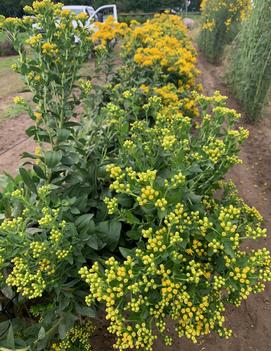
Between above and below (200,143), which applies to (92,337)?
below

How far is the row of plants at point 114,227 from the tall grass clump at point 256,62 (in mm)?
4517

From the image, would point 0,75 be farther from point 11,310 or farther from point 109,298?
point 109,298

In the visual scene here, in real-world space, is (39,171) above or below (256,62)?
above

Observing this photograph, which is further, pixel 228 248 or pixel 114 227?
pixel 114 227

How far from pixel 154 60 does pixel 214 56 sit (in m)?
9.33

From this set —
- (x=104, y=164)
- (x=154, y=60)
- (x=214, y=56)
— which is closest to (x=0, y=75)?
(x=214, y=56)

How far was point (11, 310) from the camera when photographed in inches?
79.8

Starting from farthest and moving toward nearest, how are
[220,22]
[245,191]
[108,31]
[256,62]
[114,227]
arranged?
1. [220,22]
2. [256,62]
3. [245,191]
4. [108,31]
5. [114,227]

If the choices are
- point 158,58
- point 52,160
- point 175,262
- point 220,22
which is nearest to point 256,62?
point 158,58

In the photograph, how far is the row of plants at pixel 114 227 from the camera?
4.79 feet

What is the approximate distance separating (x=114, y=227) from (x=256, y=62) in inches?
230

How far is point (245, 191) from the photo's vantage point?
15.3 feet

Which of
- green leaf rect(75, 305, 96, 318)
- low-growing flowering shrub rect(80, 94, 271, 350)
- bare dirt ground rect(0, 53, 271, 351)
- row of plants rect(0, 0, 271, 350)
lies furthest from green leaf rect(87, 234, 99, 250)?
bare dirt ground rect(0, 53, 271, 351)

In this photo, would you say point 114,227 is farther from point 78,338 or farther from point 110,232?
point 78,338
